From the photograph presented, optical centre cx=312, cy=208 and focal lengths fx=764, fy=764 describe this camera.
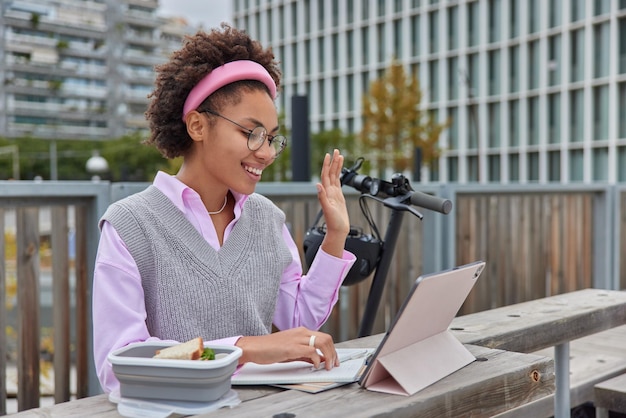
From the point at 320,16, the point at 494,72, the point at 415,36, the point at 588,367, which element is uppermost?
the point at 320,16

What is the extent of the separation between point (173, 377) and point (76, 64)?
9589cm

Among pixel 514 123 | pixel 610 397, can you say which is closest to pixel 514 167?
pixel 514 123

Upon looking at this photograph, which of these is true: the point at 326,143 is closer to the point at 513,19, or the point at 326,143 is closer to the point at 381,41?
the point at 381,41

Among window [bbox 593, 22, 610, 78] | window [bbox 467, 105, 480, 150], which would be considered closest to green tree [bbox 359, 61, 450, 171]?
window [bbox 593, 22, 610, 78]

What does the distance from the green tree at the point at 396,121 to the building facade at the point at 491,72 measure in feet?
10.3

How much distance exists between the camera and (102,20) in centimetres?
9588

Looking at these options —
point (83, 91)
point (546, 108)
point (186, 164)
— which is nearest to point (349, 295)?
point (186, 164)

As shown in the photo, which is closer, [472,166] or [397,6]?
[472,166]

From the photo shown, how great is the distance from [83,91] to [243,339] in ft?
312

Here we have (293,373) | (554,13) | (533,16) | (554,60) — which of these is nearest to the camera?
(293,373)

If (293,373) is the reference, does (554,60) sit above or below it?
above

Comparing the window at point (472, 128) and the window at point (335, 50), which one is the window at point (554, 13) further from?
the window at point (335, 50)

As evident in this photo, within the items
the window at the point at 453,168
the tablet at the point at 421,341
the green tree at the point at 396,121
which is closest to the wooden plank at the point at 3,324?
the tablet at the point at 421,341

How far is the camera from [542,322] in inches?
97.8
